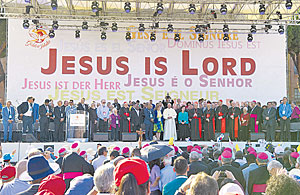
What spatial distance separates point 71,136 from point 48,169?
9.88 m

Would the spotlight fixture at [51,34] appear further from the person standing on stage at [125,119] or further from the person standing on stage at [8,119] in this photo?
the person standing on stage at [125,119]

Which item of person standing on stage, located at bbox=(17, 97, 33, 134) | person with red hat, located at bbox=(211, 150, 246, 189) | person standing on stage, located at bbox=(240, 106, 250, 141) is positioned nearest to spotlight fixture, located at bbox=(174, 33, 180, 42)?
person standing on stage, located at bbox=(240, 106, 250, 141)

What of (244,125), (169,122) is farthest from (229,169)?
(244,125)

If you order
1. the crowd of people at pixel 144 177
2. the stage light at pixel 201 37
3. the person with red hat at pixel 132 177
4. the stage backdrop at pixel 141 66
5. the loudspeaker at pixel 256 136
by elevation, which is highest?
the stage light at pixel 201 37

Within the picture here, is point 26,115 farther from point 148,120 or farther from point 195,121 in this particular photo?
point 195,121

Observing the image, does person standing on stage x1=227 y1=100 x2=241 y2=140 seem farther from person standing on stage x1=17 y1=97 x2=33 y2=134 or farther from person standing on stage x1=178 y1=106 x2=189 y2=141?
person standing on stage x1=17 y1=97 x2=33 y2=134

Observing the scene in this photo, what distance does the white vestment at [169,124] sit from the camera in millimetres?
13516

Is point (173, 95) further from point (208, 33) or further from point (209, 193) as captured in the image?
point (209, 193)

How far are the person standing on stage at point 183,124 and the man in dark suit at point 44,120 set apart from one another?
15.9 feet

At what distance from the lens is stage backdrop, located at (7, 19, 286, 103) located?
15.9 m

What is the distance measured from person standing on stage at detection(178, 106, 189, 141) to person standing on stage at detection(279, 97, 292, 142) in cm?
347

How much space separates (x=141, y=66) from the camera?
16547 mm

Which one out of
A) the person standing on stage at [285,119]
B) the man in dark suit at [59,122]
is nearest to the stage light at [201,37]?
the person standing on stage at [285,119]

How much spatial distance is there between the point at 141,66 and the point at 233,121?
4983 millimetres
